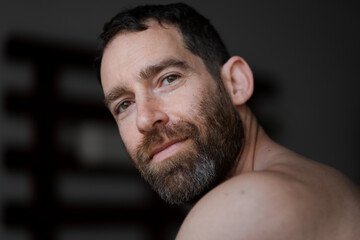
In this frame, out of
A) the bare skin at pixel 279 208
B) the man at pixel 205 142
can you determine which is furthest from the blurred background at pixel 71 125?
the bare skin at pixel 279 208

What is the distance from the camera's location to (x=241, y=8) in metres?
3.98

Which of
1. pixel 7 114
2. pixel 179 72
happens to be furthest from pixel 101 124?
pixel 179 72

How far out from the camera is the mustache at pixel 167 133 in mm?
1116

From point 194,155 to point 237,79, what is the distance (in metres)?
0.31

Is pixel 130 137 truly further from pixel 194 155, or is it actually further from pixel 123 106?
pixel 194 155

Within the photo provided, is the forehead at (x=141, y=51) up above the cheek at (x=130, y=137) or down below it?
above

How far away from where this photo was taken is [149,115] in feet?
3.71

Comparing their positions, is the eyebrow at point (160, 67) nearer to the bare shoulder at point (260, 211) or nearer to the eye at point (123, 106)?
the eye at point (123, 106)

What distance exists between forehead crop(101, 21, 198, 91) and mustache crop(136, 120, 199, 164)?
161 millimetres

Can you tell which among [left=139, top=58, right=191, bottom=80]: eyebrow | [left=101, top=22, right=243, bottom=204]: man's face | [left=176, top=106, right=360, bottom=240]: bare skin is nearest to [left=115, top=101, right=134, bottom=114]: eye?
[left=101, top=22, right=243, bottom=204]: man's face

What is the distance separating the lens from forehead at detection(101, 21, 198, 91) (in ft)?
3.95

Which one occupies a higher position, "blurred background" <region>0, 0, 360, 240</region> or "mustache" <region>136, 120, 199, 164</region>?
"mustache" <region>136, 120, 199, 164</region>

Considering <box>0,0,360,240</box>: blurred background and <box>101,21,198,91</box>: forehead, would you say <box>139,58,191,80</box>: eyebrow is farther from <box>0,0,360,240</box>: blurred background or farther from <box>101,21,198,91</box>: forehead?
<box>0,0,360,240</box>: blurred background

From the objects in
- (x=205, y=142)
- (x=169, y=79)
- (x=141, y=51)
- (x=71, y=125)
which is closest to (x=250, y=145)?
(x=205, y=142)
